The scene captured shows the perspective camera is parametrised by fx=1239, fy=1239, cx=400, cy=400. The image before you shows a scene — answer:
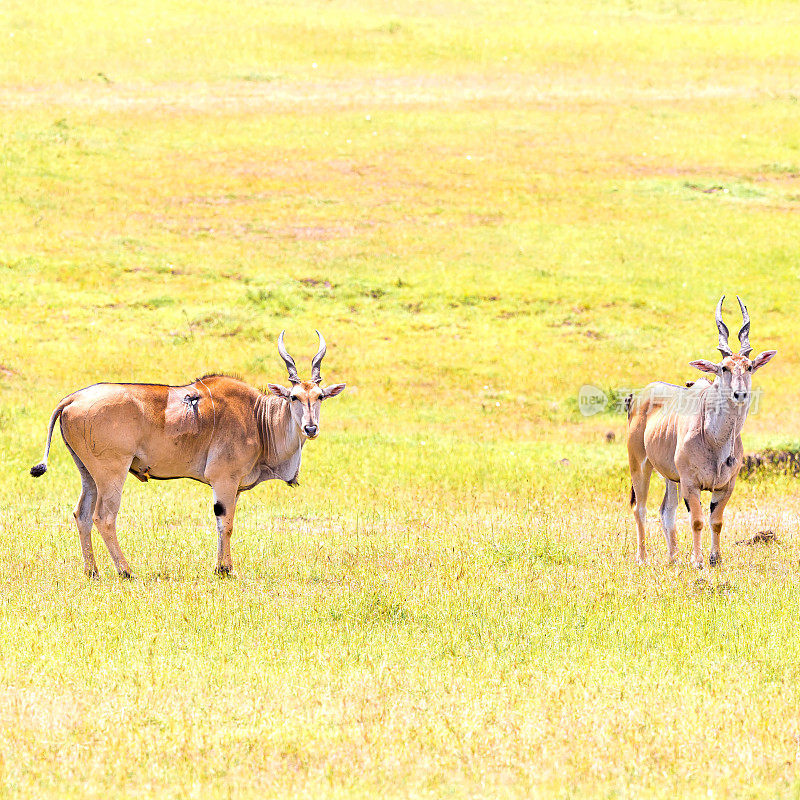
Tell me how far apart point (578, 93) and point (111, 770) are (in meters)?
46.0

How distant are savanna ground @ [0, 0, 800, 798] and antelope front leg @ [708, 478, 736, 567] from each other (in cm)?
32

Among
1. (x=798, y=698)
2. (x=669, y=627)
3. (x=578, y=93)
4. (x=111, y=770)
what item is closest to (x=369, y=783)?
(x=111, y=770)

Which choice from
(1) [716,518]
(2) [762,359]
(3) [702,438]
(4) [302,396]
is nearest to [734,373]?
(2) [762,359]

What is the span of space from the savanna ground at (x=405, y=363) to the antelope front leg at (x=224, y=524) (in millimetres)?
188

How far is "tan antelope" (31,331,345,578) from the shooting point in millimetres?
12562

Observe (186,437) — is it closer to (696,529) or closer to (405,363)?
(696,529)

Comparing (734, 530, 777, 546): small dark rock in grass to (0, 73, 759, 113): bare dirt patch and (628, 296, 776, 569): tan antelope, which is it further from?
(0, 73, 759, 113): bare dirt patch

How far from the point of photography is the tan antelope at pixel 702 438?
12734 millimetres

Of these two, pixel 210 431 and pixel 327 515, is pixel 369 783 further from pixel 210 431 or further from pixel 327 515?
pixel 327 515

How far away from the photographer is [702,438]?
1307 centimetres

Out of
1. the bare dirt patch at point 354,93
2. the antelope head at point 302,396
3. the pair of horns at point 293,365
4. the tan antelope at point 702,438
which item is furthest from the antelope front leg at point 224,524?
the bare dirt patch at point 354,93

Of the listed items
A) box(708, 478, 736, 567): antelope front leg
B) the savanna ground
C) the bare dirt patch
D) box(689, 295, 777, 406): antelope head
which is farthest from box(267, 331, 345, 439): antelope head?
the bare dirt patch

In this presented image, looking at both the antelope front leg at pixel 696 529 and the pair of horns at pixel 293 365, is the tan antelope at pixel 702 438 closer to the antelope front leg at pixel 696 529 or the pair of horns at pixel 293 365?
the antelope front leg at pixel 696 529

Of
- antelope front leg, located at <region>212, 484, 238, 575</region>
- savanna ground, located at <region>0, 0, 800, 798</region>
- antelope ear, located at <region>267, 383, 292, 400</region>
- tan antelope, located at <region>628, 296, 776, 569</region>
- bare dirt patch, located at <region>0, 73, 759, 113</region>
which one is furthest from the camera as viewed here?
bare dirt patch, located at <region>0, 73, 759, 113</region>
